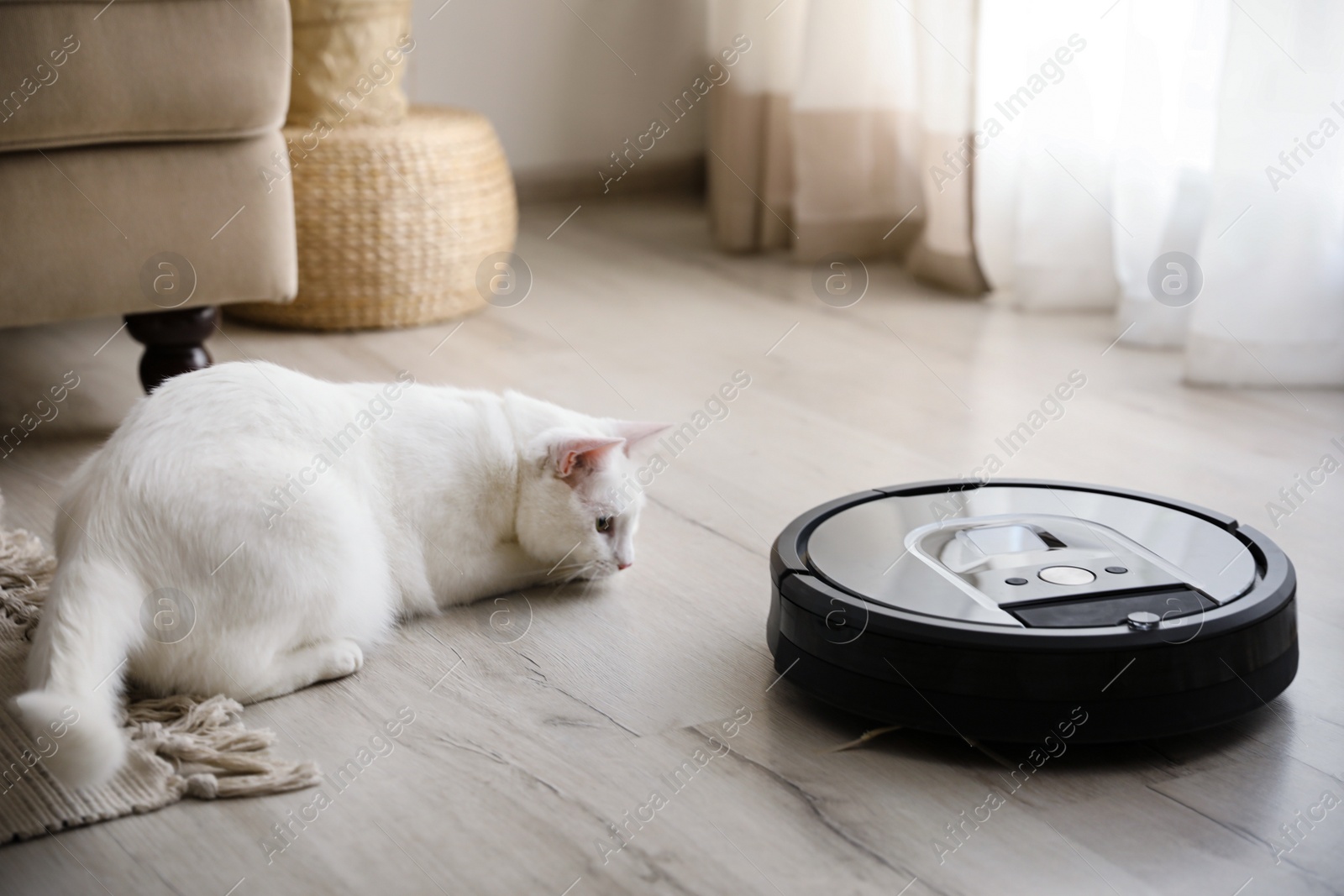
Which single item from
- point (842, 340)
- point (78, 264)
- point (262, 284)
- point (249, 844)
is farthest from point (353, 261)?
point (249, 844)

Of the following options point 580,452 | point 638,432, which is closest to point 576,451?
point 580,452

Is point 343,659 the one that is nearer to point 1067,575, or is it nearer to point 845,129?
point 1067,575

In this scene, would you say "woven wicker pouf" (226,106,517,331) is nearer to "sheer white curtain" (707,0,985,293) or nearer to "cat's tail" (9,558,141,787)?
"sheer white curtain" (707,0,985,293)

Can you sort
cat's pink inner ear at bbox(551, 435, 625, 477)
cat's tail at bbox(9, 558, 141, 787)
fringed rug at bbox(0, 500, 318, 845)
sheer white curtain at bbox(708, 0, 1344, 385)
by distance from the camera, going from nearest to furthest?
cat's tail at bbox(9, 558, 141, 787) → fringed rug at bbox(0, 500, 318, 845) → cat's pink inner ear at bbox(551, 435, 625, 477) → sheer white curtain at bbox(708, 0, 1344, 385)

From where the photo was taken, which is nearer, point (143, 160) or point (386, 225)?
point (143, 160)

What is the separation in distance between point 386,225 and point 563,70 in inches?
48.7

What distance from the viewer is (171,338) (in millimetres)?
1865

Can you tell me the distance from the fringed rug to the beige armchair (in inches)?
28.3

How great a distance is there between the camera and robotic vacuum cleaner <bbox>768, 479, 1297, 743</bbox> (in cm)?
106

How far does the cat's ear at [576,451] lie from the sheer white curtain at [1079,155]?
1.19m

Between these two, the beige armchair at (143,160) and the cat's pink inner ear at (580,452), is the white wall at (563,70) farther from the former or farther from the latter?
the cat's pink inner ear at (580,452)

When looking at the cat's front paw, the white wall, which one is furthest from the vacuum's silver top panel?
the white wall

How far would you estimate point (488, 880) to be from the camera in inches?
37.6

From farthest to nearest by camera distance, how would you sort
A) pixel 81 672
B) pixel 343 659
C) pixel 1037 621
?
pixel 343 659 < pixel 1037 621 < pixel 81 672
